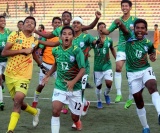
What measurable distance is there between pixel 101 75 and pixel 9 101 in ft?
8.53

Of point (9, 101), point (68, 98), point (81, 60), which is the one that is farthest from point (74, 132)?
point (9, 101)

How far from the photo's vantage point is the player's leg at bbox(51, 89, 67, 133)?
771 centimetres

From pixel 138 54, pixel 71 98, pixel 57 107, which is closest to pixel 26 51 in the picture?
pixel 71 98

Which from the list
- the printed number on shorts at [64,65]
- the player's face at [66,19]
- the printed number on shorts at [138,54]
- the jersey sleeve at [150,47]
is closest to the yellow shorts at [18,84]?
the printed number on shorts at [64,65]

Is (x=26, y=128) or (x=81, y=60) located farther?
(x=26, y=128)

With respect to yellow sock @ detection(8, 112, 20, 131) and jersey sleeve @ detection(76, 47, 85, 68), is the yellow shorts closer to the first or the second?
yellow sock @ detection(8, 112, 20, 131)

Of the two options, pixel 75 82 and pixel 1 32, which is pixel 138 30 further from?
pixel 1 32

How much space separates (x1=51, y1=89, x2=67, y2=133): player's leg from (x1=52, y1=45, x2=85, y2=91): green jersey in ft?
0.40

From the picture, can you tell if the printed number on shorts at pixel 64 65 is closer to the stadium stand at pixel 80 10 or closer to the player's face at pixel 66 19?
the player's face at pixel 66 19

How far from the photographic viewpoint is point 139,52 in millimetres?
8445

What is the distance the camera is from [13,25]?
Answer: 44.1 m

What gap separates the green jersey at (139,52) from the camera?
27.7 feet

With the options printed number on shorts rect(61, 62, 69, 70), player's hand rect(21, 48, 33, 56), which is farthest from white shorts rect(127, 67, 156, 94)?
player's hand rect(21, 48, 33, 56)

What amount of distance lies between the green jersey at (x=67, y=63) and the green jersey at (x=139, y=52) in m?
1.04
